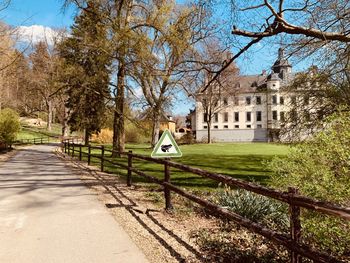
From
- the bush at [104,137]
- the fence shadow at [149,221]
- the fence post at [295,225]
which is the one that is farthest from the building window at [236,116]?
the fence post at [295,225]

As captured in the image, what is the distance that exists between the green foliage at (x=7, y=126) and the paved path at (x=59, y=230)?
91.8 ft

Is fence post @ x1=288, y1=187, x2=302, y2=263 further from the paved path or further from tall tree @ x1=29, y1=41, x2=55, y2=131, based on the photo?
tall tree @ x1=29, y1=41, x2=55, y2=131

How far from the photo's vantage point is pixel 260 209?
7285 mm

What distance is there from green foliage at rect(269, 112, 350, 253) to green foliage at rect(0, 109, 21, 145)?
3514 centimetres

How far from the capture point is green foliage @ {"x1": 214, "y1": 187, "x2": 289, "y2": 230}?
7031 mm

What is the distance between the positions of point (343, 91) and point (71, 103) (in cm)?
3940

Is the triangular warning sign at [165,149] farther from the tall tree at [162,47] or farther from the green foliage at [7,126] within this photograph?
the green foliage at [7,126]

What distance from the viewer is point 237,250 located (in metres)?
5.67

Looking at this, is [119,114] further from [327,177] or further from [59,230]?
[327,177]

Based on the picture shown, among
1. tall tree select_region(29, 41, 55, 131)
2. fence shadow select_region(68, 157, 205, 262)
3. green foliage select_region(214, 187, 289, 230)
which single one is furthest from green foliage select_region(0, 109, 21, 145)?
green foliage select_region(214, 187, 289, 230)

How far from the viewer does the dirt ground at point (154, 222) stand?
5.52 meters

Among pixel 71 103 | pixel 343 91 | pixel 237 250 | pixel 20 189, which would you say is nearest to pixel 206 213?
pixel 237 250

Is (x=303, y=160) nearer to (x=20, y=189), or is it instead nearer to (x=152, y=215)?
(x=152, y=215)

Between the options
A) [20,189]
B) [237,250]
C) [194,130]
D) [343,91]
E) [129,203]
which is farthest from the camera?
[194,130]
